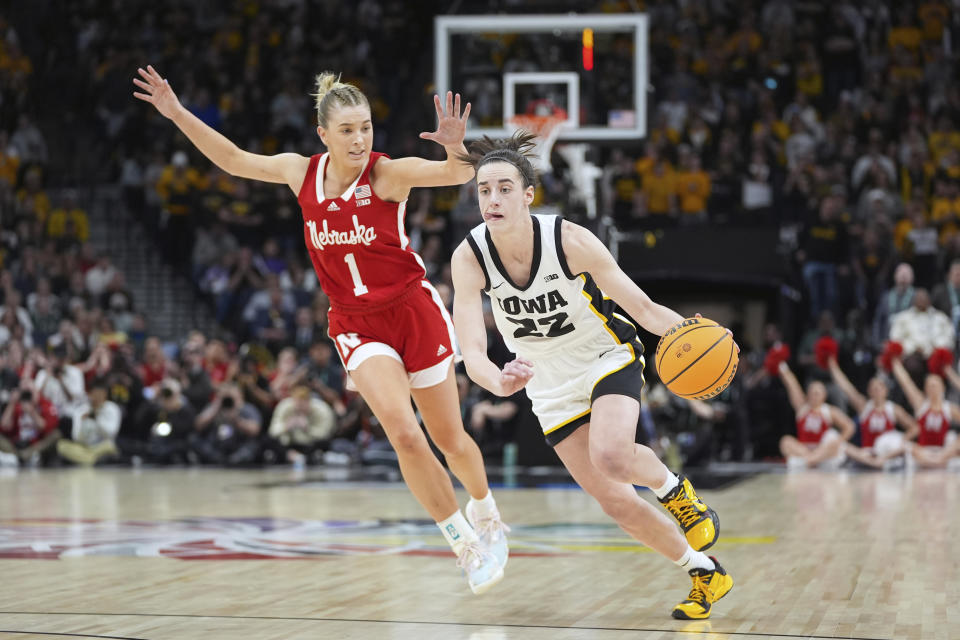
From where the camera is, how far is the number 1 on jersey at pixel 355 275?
556 cm

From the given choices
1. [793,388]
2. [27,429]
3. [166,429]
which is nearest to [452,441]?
[793,388]

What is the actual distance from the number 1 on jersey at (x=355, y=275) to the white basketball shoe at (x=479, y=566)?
1.18 metres

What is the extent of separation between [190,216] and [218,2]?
516 cm

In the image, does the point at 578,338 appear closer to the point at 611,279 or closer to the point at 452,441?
the point at 611,279

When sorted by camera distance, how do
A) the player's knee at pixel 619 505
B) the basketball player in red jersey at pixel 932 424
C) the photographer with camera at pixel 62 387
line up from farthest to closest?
the photographer with camera at pixel 62 387, the basketball player in red jersey at pixel 932 424, the player's knee at pixel 619 505

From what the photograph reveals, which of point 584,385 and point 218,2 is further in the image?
point 218,2

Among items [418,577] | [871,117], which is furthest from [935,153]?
[418,577]

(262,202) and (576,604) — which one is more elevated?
(262,202)

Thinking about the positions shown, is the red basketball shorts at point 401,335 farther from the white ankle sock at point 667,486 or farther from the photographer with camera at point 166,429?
the photographer with camera at point 166,429

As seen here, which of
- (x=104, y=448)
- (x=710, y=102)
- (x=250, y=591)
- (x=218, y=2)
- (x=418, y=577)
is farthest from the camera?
(x=218, y=2)

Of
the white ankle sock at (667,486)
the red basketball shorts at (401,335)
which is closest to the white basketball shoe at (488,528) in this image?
the red basketball shorts at (401,335)

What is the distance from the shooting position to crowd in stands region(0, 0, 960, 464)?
15117 millimetres

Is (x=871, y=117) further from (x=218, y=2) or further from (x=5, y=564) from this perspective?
(x=5, y=564)

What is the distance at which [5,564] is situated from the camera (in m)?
6.80
